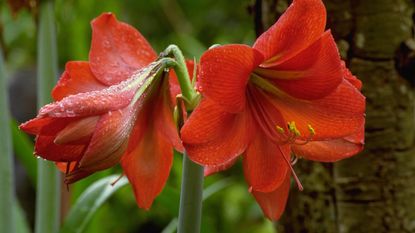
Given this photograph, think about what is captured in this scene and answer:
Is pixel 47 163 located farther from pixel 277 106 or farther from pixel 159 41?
pixel 159 41

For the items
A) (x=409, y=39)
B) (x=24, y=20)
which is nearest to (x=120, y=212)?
(x=24, y=20)

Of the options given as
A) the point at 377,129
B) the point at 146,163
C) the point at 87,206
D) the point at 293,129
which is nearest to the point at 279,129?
the point at 293,129

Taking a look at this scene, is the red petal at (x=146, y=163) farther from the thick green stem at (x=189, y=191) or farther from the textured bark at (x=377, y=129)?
the textured bark at (x=377, y=129)

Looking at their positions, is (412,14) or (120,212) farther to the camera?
(120,212)

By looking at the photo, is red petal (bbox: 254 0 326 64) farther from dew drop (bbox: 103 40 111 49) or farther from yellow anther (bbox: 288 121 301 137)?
dew drop (bbox: 103 40 111 49)

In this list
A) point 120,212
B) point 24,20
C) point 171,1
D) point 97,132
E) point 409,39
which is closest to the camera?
point 97,132

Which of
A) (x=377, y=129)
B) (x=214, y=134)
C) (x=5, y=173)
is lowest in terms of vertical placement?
(x=377, y=129)

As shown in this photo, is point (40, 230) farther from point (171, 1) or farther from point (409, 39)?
point (171, 1)
